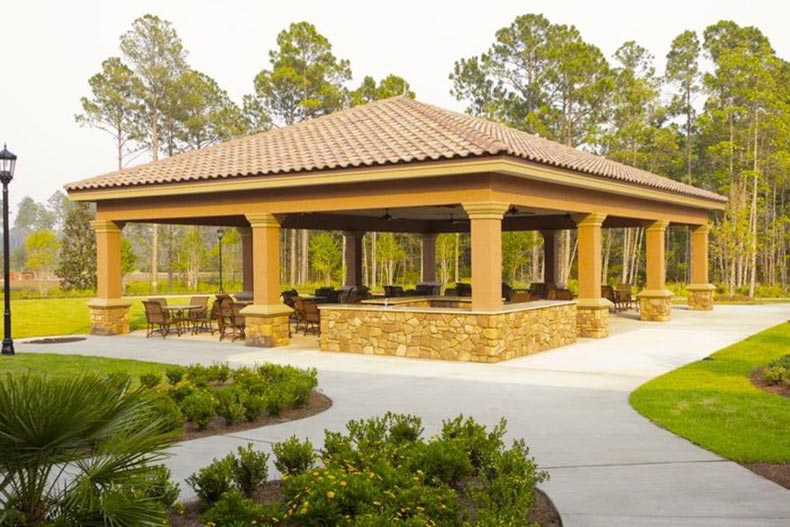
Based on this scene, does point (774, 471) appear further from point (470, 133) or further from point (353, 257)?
point (353, 257)

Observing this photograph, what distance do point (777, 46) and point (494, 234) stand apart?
44626 mm

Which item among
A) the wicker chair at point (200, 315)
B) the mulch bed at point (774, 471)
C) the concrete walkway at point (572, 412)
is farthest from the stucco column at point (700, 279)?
the mulch bed at point (774, 471)

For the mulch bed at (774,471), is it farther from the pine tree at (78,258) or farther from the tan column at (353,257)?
the pine tree at (78,258)

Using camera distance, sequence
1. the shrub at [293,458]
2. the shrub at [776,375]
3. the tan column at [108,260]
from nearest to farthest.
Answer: the shrub at [293,458]
the shrub at [776,375]
the tan column at [108,260]

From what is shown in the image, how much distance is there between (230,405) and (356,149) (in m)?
8.21

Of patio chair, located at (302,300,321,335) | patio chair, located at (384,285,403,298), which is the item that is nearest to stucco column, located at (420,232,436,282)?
patio chair, located at (384,285,403,298)

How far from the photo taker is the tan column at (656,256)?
67.4 ft

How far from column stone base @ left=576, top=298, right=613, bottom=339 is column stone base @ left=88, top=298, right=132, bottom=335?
1167 cm

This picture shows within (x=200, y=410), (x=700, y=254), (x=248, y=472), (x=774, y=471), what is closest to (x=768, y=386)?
(x=774, y=471)

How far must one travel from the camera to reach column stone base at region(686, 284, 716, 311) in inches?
960

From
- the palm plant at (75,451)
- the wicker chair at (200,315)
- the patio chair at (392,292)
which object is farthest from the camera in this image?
the patio chair at (392,292)

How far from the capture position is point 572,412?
8633 millimetres

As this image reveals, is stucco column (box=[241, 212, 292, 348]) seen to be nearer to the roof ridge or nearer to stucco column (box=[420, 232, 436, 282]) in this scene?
the roof ridge

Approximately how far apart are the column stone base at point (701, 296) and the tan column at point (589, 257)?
9.24 meters
